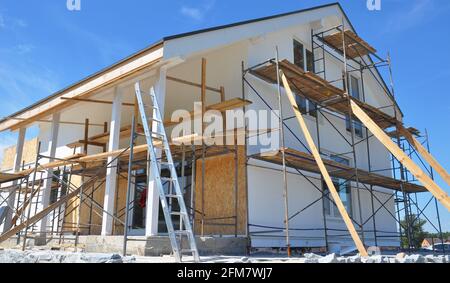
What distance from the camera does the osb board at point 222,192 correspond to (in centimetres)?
1045

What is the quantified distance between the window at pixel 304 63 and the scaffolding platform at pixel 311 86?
626mm

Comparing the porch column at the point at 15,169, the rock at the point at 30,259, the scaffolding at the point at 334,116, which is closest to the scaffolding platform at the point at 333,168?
the scaffolding at the point at 334,116

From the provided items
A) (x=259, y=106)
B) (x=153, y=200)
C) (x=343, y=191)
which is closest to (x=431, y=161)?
(x=343, y=191)

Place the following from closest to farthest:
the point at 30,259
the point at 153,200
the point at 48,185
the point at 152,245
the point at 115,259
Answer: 1. the point at 115,259
2. the point at 30,259
3. the point at 152,245
4. the point at 153,200
5. the point at 48,185

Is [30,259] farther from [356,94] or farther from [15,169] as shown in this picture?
[356,94]

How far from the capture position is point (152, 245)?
25.4 ft

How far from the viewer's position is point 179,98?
43.4ft

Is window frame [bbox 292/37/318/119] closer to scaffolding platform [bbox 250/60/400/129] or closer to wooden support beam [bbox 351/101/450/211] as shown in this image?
scaffolding platform [bbox 250/60/400/129]

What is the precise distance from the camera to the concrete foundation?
25.4 ft

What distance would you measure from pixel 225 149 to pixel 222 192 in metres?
1.27

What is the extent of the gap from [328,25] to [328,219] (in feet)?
24.4

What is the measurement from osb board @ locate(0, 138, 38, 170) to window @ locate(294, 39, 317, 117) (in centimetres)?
1137
